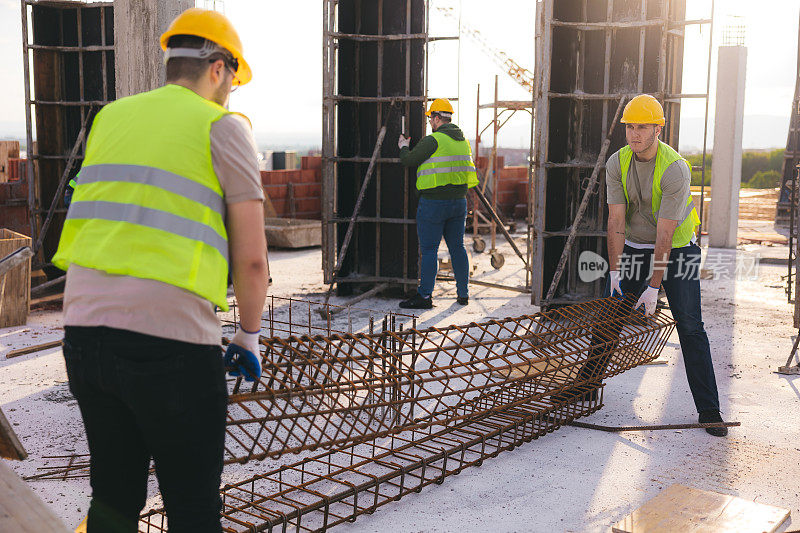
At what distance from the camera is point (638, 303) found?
205 inches

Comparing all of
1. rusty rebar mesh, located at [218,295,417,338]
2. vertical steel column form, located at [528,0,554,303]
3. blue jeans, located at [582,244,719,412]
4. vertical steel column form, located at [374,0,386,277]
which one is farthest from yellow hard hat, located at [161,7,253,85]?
vertical steel column form, located at [374,0,386,277]

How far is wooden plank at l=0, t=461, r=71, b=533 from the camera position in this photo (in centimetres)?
247

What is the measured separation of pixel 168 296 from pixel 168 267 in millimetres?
82

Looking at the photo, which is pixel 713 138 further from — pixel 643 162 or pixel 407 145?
pixel 643 162

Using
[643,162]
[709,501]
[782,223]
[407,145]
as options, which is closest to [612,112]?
[407,145]

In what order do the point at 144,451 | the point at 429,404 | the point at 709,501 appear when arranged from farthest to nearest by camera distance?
the point at 429,404, the point at 709,501, the point at 144,451

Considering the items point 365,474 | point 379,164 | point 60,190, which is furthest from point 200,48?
point 60,190

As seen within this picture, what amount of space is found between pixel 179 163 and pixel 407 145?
23.6ft

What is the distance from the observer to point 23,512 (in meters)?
2.54

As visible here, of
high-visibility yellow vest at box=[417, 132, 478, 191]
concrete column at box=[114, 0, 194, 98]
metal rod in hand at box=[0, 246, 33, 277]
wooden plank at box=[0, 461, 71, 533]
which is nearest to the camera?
wooden plank at box=[0, 461, 71, 533]

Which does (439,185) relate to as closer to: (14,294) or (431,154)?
(431,154)

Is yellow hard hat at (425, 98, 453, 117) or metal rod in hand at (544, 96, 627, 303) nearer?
Result: metal rod in hand at (544, 96, 627, 303)

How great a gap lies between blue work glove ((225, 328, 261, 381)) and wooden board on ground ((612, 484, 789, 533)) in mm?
1975

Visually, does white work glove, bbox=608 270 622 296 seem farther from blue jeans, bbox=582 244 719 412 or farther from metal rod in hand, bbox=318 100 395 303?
metal rod in hand, bbox=318 100 395 303
